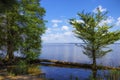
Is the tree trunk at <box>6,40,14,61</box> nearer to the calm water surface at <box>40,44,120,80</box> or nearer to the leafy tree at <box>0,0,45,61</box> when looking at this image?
the leafy tree at <box>0,0,45,61</box>

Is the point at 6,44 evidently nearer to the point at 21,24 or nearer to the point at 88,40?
the point at 21,24

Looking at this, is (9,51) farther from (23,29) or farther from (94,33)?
(94,33)

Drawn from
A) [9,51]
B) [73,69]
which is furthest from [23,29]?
[73,69]

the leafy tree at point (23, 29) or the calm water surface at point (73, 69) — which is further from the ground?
the leafy tree at point (23, 29)

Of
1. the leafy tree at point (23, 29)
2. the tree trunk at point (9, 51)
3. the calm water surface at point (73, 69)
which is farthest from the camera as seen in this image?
the tree trunk at point (9, 51)

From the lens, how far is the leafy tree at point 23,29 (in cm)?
3550

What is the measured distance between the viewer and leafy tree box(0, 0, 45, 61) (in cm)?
3550

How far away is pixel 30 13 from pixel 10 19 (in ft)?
9.74

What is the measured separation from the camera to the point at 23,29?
35656 mm

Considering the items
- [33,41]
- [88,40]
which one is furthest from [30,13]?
[88,40]

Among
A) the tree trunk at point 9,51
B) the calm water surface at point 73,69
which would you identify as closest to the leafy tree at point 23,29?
the tree trunk at point 9,51

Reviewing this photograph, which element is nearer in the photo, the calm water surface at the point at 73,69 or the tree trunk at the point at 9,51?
the calm water surface at the point at 73,69

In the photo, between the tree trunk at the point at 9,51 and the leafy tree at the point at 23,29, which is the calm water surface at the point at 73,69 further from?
the tree trunk at the point at 9,51

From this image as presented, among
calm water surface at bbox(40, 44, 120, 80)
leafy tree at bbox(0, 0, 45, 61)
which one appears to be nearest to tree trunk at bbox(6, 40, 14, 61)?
leafy tree at bbox(0, 0, 45, 61)
